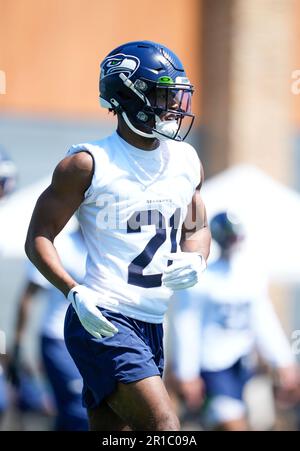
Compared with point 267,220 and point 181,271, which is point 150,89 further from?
point 267,220

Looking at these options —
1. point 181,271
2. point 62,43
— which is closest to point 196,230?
point 181,271

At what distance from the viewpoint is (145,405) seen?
3.56 meters

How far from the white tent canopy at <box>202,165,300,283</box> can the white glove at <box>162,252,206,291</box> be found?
3493 mm

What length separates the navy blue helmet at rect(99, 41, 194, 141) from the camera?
150 inches

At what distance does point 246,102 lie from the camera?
8.90 metres

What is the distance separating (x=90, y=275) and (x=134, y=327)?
0.89ft

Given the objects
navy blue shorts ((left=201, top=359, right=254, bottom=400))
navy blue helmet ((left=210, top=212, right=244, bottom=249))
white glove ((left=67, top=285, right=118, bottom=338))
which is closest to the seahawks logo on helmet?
white glove ((left=67, top=285, right=118, bottom=338))

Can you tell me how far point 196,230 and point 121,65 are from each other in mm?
756

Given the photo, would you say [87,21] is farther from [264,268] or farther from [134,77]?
[134,77]

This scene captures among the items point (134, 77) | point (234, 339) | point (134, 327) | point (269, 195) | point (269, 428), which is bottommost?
point (269, 428)

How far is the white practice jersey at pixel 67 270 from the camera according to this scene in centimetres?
619

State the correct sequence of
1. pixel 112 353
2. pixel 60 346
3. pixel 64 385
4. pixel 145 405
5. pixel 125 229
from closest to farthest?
pixel 145 405, pixel 112 353, pixel 125 229, pixel 64 385, pixel 60 346

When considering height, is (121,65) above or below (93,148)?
above

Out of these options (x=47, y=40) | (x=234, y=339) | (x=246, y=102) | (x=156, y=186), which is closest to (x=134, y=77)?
(x=156, y=186)
